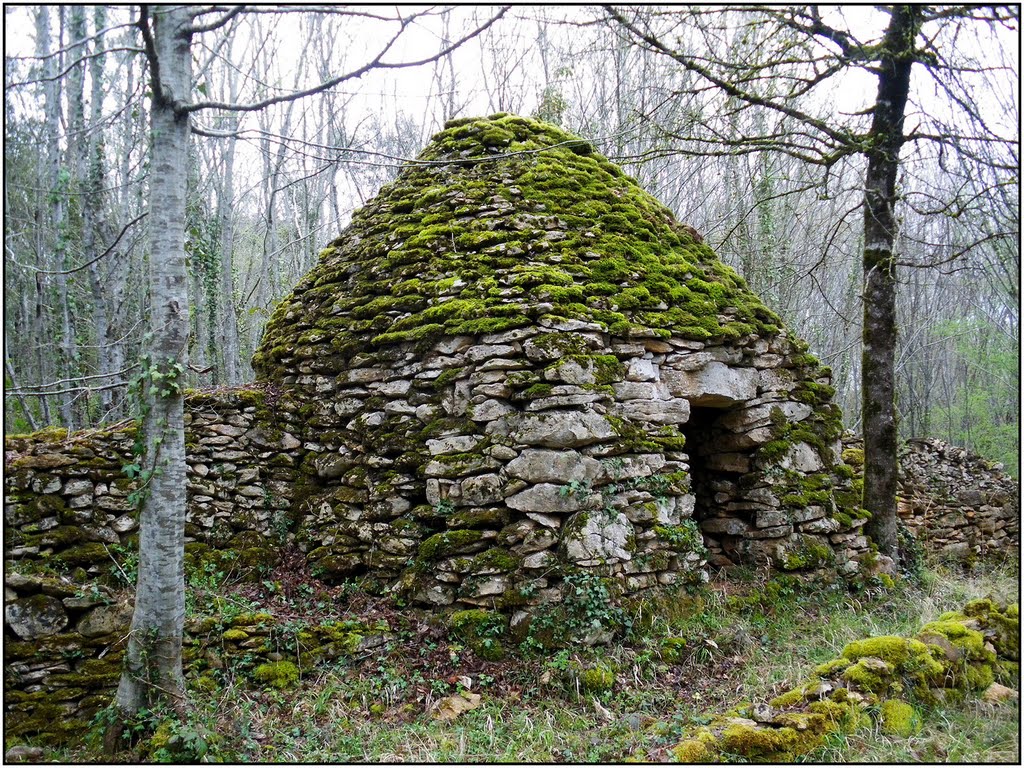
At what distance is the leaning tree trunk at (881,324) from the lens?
19.3 feet

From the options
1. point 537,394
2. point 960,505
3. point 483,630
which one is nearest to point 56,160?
point 537,394

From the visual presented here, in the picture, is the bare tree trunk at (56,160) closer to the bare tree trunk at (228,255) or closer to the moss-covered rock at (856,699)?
the bare tree trunk at (228,255)

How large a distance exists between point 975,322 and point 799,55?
10.4m

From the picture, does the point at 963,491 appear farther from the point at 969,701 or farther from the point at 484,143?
the point at 484,143

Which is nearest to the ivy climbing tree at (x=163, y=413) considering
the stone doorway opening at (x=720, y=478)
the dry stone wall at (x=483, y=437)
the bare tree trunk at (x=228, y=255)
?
the dry stone wall at (x=483, y=437)

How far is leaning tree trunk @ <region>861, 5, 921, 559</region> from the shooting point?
5.88 meters

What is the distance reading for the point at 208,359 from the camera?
10.4m

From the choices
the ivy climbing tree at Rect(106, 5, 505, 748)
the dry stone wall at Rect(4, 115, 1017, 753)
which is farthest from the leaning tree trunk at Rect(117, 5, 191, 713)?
the dry stone wall at Rect(4, 115, 1017, 753)

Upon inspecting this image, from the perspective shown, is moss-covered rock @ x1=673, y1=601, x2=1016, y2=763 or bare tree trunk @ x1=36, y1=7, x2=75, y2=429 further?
bare tree trunk @ x1=36, y1=7, x2=75, y2=429

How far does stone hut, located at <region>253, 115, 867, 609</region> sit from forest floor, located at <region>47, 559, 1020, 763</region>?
394 millimetres

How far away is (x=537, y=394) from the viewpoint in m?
4.52

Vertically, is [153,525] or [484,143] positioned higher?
[484,143]

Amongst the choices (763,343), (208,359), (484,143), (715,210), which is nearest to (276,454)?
(484,143)

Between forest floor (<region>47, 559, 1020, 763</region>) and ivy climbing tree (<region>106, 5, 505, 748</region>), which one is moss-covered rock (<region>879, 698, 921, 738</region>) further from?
ivy climbing tree (<region>106, 5, 505, 748</region>)
